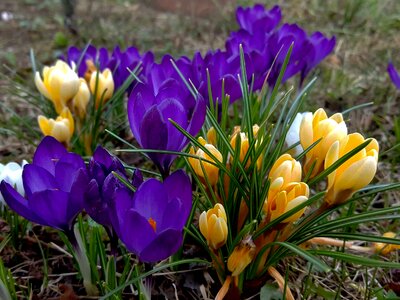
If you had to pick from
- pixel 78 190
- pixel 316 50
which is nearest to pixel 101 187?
pixel 78 190

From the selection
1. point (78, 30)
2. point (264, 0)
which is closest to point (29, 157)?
point (78, 30)

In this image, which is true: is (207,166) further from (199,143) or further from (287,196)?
(287,196)

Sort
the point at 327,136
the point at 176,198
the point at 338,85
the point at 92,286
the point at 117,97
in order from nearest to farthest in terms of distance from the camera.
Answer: the point at 176,198, the point at 327,136, the point at 92,286, the point at 117,97, the point at 338,85

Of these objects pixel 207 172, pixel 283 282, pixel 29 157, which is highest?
pixel 207 172

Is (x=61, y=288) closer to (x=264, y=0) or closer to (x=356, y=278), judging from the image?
(x=356, y=278)

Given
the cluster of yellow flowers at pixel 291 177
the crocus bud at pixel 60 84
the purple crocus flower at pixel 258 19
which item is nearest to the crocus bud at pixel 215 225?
the cluster of yellow flowers at pixel 291 177

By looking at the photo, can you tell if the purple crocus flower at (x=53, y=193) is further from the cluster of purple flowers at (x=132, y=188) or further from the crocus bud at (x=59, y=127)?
the crocus bud at (x=59, y=127)
